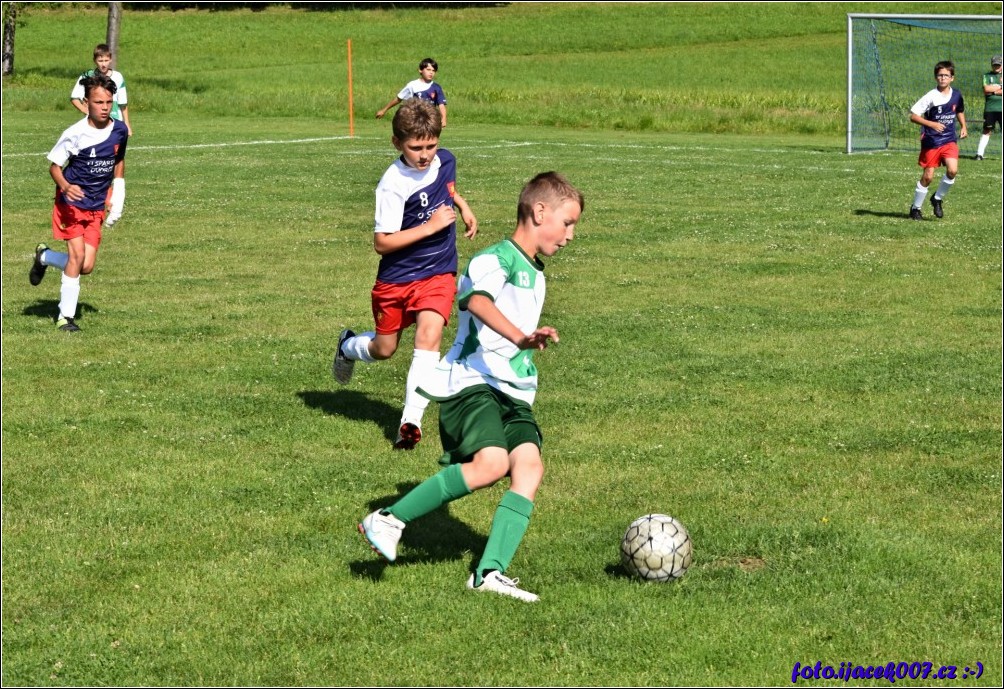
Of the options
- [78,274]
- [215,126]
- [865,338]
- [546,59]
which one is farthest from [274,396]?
[546,59]

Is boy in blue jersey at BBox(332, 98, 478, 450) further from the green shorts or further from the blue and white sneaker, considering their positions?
the green shorts

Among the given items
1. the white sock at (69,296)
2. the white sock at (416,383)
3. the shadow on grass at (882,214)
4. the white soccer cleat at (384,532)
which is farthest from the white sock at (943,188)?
the white soccer cleat at (384,532)

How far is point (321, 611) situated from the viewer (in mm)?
6535

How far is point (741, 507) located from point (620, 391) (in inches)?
117

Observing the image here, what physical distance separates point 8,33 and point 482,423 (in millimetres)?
57778

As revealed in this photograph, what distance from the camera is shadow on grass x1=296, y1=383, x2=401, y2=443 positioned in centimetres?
1023

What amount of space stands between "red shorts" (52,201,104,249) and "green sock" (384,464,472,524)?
7.86 meters

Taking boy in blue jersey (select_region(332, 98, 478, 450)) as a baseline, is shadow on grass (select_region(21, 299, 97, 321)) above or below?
below

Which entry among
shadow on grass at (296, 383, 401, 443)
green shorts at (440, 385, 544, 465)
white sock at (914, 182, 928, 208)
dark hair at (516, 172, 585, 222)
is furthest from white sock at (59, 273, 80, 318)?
white sock at (914, 182, 928, 208)

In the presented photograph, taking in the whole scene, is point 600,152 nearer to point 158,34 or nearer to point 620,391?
point 620,391

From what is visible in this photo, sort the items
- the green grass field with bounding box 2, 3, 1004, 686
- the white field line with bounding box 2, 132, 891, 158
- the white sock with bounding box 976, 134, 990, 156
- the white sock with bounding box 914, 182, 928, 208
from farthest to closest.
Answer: the white field line with bounding box 2, 132, 891, 158 → the white sock with bounding box 976, 134, 990, 156 → the white sock with bounding box 914, 182, 928, 208 → the green grass field with bounding box 2, 3, 1004, 686

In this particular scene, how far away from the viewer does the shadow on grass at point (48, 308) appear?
1434 centimetres

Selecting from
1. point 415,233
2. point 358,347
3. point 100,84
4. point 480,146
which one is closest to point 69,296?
→ point 100,84

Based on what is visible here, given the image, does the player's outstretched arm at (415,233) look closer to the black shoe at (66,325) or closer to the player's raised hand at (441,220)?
the player's raised hand at (441,220)
